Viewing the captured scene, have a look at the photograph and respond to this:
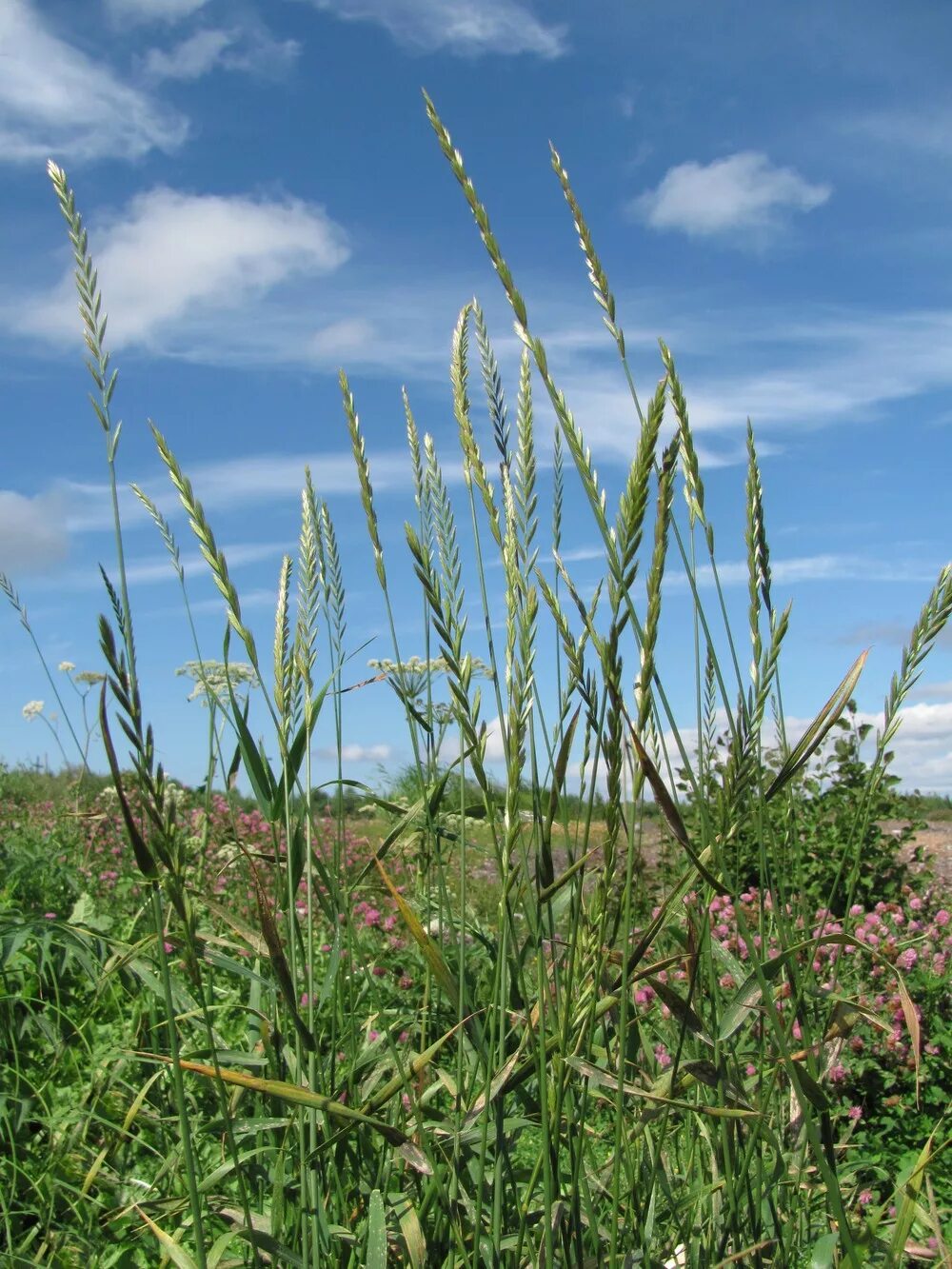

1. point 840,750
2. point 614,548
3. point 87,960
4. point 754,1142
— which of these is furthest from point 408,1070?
point 840,750

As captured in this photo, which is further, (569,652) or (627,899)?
(569,652)

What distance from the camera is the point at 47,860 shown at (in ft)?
14.7

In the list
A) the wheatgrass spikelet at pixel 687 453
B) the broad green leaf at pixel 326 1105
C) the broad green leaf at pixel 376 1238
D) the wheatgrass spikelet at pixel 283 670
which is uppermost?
the wheatgrass spikelet at pixel 687 453

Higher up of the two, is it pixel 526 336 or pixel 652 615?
pixel 526 336

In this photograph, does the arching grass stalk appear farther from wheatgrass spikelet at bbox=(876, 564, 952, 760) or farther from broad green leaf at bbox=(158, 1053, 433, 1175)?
wheatgrass spikelet at bbox=(876, 564, 952, 760)

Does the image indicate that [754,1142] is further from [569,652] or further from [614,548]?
[614,548]

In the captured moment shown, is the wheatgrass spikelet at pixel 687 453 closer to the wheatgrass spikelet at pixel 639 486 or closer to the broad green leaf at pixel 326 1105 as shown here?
the wheatgrass spikelet at pixel 639 486

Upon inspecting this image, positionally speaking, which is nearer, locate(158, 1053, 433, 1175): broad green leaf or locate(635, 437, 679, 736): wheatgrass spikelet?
locate(635, 437, 679, 736): wheatgrass spikelet

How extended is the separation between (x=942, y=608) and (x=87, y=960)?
195cm

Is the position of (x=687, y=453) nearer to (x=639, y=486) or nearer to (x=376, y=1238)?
(x=639, y=486)

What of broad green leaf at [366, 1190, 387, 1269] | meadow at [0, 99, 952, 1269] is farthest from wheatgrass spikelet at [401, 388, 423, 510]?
broad green leaf at [366, 1190, 387, 1269]

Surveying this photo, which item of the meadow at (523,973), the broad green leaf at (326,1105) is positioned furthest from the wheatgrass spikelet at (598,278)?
the broad green leaf at (326,1105)

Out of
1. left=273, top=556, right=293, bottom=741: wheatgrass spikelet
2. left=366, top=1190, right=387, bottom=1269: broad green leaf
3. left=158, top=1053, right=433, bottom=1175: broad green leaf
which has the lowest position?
left=366, top=1190, right=387, bottom=1269: broad green leaf

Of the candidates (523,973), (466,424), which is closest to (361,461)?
(466,424)
